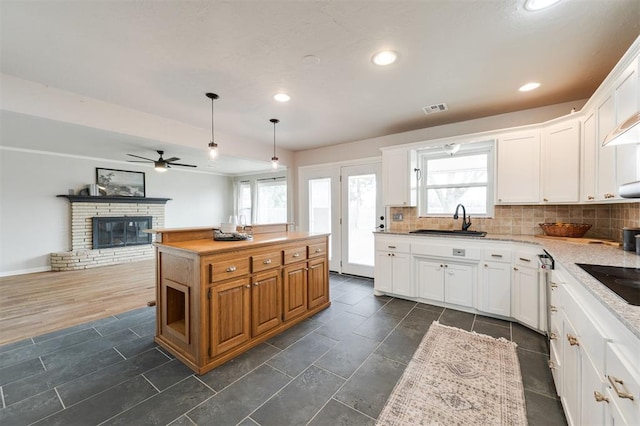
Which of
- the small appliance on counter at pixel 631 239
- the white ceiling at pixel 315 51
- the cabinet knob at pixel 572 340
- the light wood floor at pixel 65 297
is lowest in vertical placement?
the light wood floor at pixel 65 297

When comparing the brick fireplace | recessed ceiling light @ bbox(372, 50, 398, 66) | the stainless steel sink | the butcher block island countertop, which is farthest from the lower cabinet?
the brick fireplace

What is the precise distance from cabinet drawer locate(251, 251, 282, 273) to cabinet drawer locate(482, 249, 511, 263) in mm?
2312

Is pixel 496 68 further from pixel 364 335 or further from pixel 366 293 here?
pixel 366 293

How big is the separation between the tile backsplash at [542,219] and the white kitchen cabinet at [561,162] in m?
0.39

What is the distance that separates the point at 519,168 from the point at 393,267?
1.93 meters

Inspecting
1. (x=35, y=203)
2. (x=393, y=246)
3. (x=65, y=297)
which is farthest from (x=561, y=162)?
(x=35, y=203)

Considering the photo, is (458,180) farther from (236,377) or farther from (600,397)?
(236,377)

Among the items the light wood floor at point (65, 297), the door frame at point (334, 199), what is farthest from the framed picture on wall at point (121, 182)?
the door frame at point (334, 199)

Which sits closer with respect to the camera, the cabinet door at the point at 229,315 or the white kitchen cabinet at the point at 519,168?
the cabinet door at the point at 229,315

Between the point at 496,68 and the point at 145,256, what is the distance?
7868mm

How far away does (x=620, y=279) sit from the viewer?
51.1 inches

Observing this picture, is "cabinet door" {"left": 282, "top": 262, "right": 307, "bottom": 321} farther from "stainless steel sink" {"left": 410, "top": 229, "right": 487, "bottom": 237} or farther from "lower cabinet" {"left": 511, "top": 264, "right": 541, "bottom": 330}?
"lower cabinet" {"left": 511, "top": 264, "right": 541, "bottom": 330}

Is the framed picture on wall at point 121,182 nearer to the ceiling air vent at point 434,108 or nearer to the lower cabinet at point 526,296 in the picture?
the ceiling air vent at point 434,108

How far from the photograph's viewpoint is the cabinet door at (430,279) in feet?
10.9
